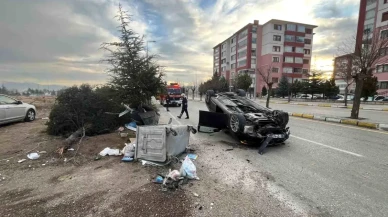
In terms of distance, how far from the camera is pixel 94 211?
2.76 metres

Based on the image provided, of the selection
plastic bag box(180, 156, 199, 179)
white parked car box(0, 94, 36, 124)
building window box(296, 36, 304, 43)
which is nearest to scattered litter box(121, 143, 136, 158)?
plastic bag box(180, 156, 199, 179)

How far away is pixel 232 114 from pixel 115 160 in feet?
12.0

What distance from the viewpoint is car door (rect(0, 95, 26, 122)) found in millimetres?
8867

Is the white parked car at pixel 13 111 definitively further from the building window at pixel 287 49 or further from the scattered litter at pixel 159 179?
the building window at pixel 287 49

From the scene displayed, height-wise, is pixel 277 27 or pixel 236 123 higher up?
pixel 277 27

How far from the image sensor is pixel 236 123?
6.23 metres

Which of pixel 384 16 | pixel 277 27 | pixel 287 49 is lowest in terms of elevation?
pixel 287 49

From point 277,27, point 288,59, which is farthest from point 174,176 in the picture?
point 277,27

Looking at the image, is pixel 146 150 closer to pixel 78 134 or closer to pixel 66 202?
pixel 66 202

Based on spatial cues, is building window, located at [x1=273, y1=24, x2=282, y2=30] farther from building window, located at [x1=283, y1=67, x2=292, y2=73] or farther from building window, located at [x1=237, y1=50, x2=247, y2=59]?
building window, located at [x1=283, y1=67, x2=292, y2=73]

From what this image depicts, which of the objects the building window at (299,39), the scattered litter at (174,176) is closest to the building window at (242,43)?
the building window at (299,39)

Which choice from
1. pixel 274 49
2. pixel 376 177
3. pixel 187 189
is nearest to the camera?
pixel 187 189

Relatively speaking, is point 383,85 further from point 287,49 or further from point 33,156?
point 33,156

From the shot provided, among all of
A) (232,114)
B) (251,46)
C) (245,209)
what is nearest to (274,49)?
(251,46)
